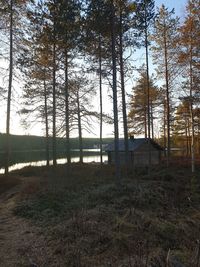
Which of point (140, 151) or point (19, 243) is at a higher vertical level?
point (140, 151)

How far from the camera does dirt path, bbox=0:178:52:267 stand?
21.1 ft

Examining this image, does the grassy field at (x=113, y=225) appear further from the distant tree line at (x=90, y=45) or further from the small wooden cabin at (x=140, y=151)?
the small wooden cabin at (x=140, y=151)

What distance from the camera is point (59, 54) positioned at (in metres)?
19.6

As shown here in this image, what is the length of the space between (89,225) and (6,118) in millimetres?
12324

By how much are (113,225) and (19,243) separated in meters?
2.37

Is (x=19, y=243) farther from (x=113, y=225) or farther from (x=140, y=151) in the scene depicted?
(x=140, y=151)

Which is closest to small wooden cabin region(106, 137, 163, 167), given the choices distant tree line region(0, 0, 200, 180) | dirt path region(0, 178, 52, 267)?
distant tree line region(0, 0, 200, 180)

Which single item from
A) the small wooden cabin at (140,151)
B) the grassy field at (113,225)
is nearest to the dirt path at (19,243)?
the grassy field at (113,225)

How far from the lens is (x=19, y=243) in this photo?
25.0 feet

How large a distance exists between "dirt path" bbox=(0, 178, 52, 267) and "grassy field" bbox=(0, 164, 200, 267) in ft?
0.34

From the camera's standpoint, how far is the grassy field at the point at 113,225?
6.20 meters

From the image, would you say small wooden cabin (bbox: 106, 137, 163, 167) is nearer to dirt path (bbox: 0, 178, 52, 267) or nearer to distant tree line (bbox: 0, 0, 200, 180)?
distant tree line (bbox: 0, 0, 200, 180)

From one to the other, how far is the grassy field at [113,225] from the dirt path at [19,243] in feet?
0.34

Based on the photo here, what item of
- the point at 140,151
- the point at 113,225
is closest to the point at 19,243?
the point at 113,225
